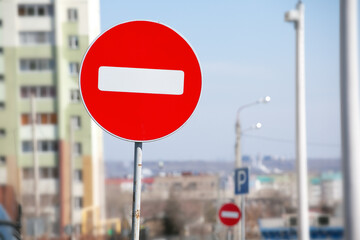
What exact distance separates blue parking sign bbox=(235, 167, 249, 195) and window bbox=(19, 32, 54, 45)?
70.1ft

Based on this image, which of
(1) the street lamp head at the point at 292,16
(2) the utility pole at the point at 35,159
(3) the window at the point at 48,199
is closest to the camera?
(1) the street lamp head at the point at 292,16

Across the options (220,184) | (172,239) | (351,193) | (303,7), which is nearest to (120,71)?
(351,193)

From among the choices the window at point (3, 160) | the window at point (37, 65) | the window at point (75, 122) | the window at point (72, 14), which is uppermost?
the window at point (72, 14)

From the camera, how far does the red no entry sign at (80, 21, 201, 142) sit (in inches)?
84.1

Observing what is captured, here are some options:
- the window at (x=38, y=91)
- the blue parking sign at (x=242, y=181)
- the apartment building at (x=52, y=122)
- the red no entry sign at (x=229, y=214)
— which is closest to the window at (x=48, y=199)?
the apartment building at (x=52, y=122)

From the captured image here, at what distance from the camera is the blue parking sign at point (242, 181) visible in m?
8.86

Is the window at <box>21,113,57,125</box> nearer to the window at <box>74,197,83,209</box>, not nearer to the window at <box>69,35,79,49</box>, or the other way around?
the window at <box>69,35,79,49</box>

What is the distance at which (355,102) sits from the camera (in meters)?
3.04

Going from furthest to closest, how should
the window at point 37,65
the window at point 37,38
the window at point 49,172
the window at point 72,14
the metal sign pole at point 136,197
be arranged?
the window at point 49,172
the window at point 37,65
the window at point 37,38
the window at point 72,14
the metal sign pole at point 136,197

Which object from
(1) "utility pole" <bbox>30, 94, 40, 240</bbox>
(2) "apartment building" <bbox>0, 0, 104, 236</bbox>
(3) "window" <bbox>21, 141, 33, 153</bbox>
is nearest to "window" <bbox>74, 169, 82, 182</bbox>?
(2) "apartment building" <bbox>0, 0, 104, 236</bbox>

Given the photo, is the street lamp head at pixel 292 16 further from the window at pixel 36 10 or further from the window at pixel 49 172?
the window at pixel 49 172

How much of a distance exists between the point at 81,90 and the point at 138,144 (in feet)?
0.74

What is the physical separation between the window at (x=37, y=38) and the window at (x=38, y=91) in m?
1.83

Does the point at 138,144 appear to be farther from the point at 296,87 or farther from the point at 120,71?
the point at 296,87
